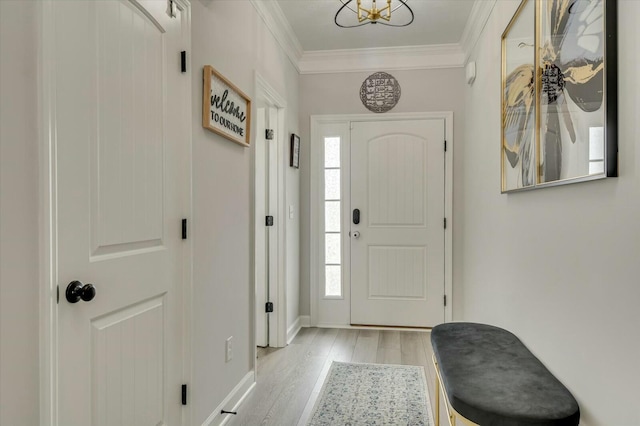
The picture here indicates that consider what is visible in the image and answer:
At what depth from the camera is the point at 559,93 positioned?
1.45m

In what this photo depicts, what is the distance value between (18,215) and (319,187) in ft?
9.90

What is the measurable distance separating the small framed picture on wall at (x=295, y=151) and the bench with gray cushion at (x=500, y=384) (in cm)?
215

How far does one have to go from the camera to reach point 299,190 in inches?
153

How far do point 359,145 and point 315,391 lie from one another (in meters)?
2.24

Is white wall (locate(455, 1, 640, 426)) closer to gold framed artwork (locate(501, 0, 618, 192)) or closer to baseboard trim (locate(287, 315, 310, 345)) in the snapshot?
gold framed artwork (locate(501, 0, 618, 192))

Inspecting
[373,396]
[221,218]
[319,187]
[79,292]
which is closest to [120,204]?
[79,292]

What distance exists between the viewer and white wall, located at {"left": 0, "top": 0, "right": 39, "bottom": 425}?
0.94m

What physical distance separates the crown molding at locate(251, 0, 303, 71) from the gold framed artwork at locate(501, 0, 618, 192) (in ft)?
5.01

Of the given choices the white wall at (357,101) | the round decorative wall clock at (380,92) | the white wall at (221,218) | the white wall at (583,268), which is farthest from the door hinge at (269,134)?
the white wall at (583,268)

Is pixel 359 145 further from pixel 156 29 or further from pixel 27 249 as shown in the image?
pixel 27 249

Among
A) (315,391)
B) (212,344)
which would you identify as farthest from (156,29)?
(315,391)

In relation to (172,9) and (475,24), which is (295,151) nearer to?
(475,24)

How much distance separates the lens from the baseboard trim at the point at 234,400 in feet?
6.63

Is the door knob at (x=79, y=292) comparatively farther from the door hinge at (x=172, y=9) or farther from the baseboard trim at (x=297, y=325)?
the baseboard trim at (x=297, y=325)
